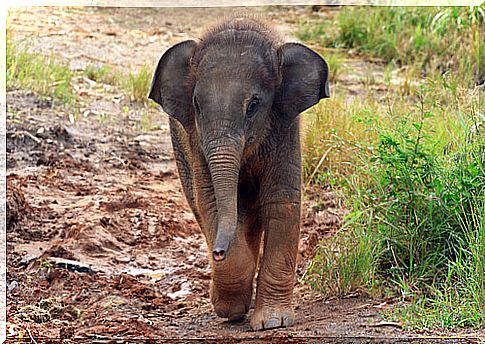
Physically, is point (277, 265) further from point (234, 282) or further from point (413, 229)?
point (413, 229)

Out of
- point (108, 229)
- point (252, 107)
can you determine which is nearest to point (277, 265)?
point (252, 107)

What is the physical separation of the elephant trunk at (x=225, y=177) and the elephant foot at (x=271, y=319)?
0.70 m

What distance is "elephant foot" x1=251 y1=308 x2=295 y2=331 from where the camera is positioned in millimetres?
5375

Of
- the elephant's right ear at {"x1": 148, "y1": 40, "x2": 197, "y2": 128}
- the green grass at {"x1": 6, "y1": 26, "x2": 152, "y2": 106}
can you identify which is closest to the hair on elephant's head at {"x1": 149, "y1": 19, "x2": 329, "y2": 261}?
the elephant's right ear at {"x1": 148, "y1": 40, "x2": 197, "y2": 128}

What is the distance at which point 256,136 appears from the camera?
524cm

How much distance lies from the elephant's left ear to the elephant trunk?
1.81 feet

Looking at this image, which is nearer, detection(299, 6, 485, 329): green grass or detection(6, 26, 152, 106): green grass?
detection(299, 6, 485, 329): green grass

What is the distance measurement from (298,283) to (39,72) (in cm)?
467

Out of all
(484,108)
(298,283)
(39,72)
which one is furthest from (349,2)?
(298,283)

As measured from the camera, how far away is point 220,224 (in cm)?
472

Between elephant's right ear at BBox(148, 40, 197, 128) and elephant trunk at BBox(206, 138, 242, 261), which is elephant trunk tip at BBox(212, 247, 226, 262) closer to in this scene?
elephant trunk at BBox(206, 138, 242, 261)

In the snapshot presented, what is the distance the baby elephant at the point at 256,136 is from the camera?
520 centimetres

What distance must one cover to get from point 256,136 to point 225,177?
43 cm

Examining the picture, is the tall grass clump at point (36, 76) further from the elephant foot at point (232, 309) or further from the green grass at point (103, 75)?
the elephant foot at point (232, 309)
